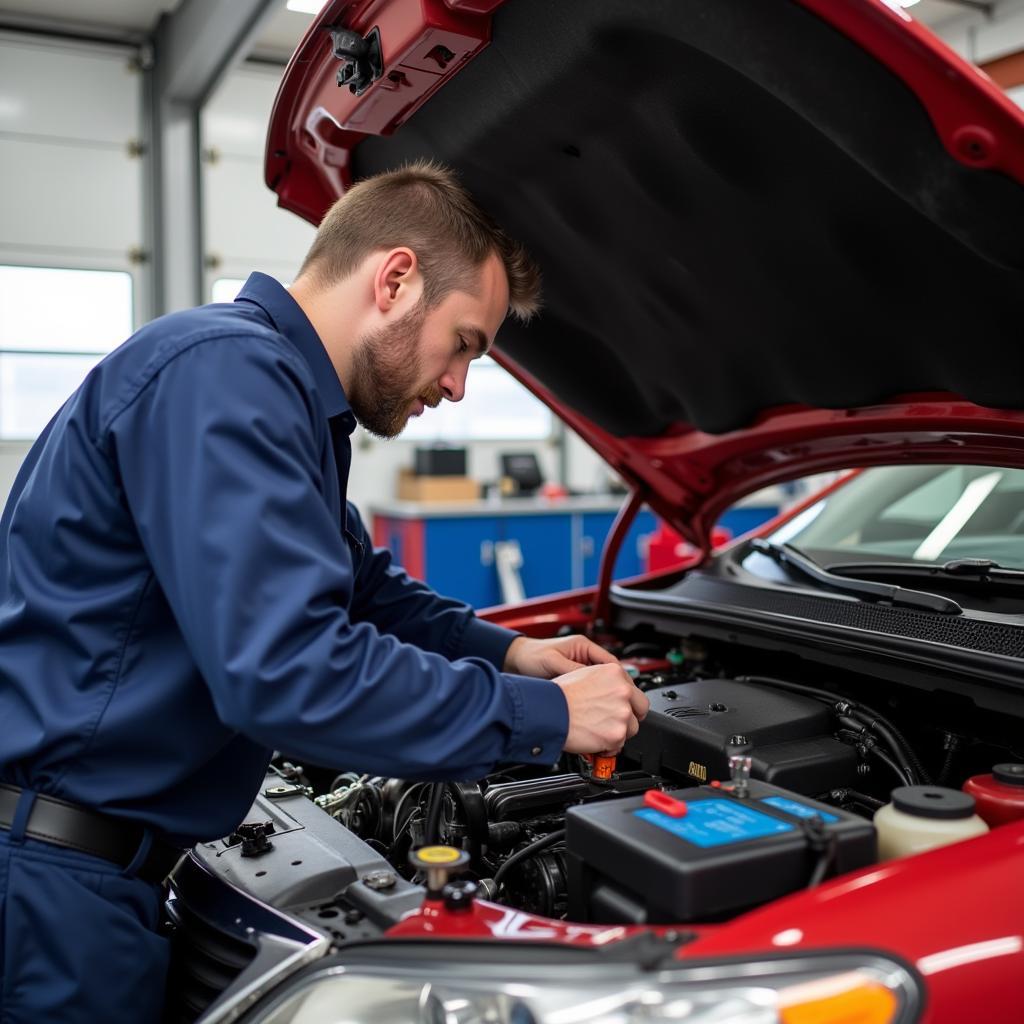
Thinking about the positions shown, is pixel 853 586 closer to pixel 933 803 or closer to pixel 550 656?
pixel 550 656

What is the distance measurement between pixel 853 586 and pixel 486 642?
2.21ft

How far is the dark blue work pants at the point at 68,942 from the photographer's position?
117cm

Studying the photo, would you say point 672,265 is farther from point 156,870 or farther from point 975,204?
point 156,870

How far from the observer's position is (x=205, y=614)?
1025mm

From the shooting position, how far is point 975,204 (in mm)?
1230

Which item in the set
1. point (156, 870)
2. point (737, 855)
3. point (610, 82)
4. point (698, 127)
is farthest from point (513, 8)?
point (156, 870)

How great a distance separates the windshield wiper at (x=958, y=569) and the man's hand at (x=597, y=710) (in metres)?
0.76

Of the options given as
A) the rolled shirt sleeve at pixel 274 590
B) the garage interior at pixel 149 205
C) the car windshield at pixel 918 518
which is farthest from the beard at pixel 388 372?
the garage interior at pixel 149 205

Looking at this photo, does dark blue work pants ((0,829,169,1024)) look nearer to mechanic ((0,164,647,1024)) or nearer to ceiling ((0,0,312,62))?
mechanic ((0,164,647,1024))

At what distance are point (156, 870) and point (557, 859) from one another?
528 millimetres

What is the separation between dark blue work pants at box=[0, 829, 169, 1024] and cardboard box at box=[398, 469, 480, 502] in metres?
5.62

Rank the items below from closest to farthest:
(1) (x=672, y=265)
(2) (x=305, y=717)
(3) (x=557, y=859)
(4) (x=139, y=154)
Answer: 1. (2) (x=305, y=717)
2. (3) (x=557, y=859)
3. (1) (x=672, y=265)
4. (4) (x=139, y=154)

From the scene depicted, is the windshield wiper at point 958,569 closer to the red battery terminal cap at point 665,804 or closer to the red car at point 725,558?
the red car at point 725,558

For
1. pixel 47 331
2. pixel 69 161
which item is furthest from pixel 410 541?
pixel 69 161
